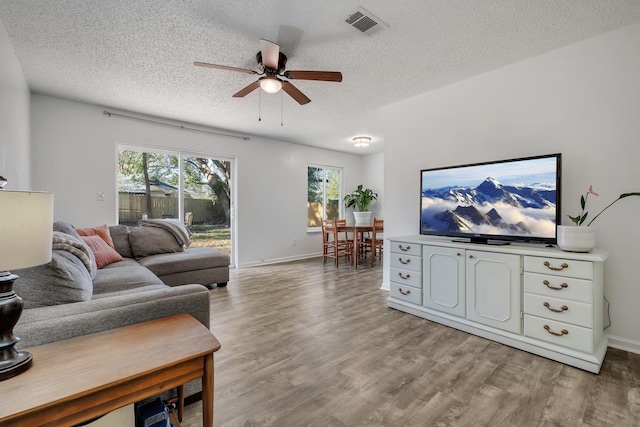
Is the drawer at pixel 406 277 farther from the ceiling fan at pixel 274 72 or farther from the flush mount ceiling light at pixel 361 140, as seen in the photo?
the flush mount ceiling light at pixel 361 140

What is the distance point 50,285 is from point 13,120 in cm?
223

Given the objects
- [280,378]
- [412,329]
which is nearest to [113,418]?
[280,378]

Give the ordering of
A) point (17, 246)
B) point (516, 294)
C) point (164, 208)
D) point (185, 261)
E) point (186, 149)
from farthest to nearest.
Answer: point (186, 149)
point (164, 208)
point (185, 261)
point (516, 294)
point (17, 246)

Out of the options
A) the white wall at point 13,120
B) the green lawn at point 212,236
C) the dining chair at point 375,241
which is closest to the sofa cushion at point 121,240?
the white wall at point 13,120

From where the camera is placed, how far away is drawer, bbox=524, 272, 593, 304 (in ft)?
6.19

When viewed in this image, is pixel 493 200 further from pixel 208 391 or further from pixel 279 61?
pixel 208 391

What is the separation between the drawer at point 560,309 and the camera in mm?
1890

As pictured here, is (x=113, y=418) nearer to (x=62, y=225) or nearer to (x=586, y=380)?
(x=62, y=225)

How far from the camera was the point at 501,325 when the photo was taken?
228 centimetres

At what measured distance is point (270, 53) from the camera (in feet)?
7.21

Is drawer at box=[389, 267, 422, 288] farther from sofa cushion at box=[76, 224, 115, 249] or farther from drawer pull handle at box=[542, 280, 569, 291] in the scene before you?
sofa cushion at box=[76, 224, 115, 249]

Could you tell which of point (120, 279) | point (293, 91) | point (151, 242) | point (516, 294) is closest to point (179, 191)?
point (151, 242)

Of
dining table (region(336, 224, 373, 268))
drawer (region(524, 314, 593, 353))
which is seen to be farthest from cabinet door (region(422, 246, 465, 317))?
dining table (region(336, 224, 373, 268))

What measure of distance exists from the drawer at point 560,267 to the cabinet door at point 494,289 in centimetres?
9
